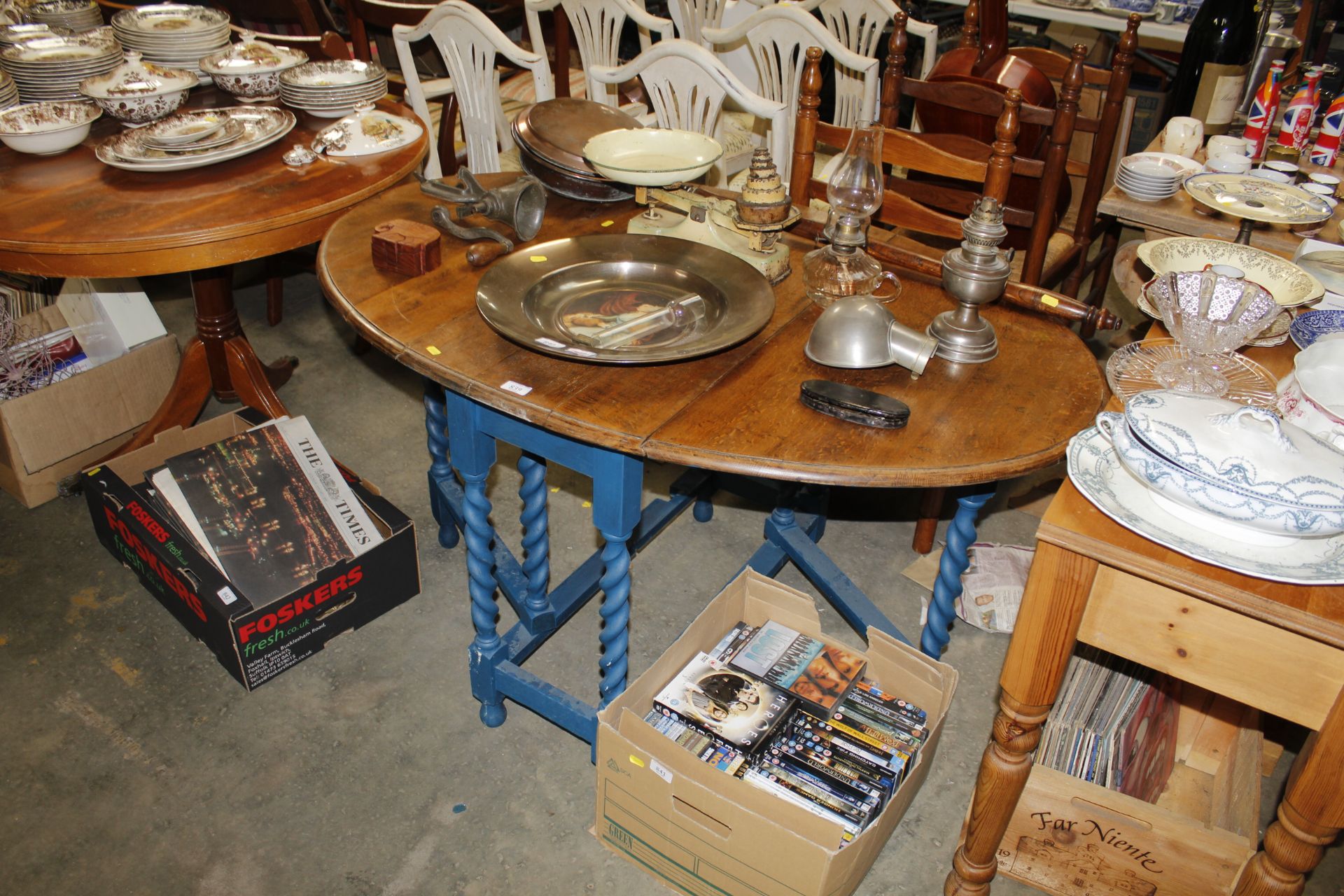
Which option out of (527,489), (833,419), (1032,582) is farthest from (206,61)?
(1032,582)

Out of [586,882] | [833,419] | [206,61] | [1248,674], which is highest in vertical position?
[206,61]

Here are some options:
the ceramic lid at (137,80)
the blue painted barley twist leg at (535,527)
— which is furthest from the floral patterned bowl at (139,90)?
the blue painted barley twist leg at (535,527)

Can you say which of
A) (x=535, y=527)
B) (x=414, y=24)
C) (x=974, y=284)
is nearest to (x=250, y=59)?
(x=414, y=24)

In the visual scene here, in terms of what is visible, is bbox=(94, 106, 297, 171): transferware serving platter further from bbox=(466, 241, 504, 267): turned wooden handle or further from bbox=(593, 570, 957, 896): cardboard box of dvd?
bbox=(593, 570, 957, 896): cardboard box of dvd

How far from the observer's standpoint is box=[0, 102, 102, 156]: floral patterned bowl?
7.28ft

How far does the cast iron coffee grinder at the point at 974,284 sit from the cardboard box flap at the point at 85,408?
207 centimetres

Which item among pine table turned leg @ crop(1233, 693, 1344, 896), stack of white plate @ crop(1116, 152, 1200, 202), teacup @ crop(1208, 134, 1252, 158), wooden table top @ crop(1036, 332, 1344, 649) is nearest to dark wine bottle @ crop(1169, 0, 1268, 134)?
teacup @ crop(1208, 134, 1252, 158)

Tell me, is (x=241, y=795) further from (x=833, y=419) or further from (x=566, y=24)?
(x=566, y=24)

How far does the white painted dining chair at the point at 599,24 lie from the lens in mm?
3240

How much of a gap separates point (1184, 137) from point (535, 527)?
6.12 feet

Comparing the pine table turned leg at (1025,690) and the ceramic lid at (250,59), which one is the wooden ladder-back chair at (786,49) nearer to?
the ceramic lid at (250,59)

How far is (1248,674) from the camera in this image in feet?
3.92

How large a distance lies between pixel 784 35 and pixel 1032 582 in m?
2.23

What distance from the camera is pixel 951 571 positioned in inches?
72.0
